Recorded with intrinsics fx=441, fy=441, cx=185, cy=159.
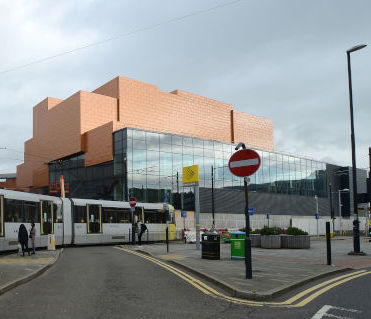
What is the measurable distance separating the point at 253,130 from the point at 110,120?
104ft

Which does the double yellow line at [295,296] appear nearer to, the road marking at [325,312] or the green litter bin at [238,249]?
the road marking at [325,312]

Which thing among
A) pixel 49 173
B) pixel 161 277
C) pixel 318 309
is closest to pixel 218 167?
pixel 49 173

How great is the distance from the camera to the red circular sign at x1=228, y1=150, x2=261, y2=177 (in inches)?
425

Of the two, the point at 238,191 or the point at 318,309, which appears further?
the point at 238,191

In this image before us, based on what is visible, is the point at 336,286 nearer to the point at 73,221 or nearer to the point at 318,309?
the point at 318,309

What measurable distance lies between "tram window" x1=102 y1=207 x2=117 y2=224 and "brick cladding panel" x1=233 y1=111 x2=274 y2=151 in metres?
51.4

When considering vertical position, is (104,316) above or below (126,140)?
below

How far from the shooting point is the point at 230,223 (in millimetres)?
51344

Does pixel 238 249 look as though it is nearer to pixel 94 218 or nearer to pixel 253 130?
pixel 94 218

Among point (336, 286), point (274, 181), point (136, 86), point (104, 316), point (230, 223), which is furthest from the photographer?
point (274, 181)

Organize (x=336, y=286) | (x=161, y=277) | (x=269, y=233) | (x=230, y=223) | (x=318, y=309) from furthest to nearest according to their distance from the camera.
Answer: (x=230, y=223) → (x=269, y=233) → (x=161, y=277) → (x=336, y=286) → (x=318, y=309)

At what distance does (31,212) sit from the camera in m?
23.3

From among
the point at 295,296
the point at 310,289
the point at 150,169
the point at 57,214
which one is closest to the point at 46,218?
the point at 57,214

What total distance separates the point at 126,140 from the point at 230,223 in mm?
16289
